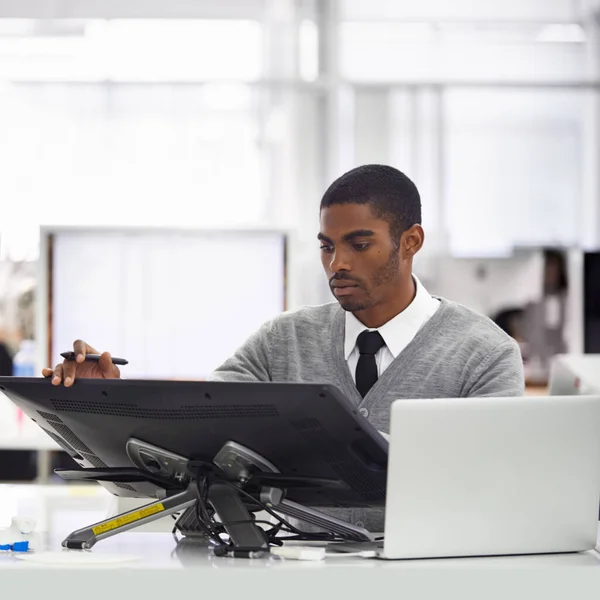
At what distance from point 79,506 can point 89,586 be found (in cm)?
86

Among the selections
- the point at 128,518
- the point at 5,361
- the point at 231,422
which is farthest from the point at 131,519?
the point at 5,361

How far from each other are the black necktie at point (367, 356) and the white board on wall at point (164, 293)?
2044mm

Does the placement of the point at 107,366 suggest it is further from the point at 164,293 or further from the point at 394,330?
the point at 164,293

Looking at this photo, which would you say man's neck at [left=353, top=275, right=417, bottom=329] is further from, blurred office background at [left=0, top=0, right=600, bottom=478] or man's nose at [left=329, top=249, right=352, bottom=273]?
blurred office background at [left=0, top=0, right=600, bottom=478]

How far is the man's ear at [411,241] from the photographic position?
1.70 metres

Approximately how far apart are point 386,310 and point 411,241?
0.12m

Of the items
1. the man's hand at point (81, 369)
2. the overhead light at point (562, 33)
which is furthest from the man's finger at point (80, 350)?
the overhead light at point (562, 33)

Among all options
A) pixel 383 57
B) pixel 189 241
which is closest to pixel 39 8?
pixel 383 57

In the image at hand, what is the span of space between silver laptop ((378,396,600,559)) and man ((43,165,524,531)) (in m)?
0.34

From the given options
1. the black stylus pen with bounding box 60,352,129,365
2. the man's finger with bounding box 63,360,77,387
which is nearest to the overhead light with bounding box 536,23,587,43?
the black stylus pen with bounding box 60,352,129,365

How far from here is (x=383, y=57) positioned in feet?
20.7

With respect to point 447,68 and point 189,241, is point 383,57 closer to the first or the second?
point 447,68

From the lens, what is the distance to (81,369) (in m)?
1.42

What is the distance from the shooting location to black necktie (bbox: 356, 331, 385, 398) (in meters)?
1.69
